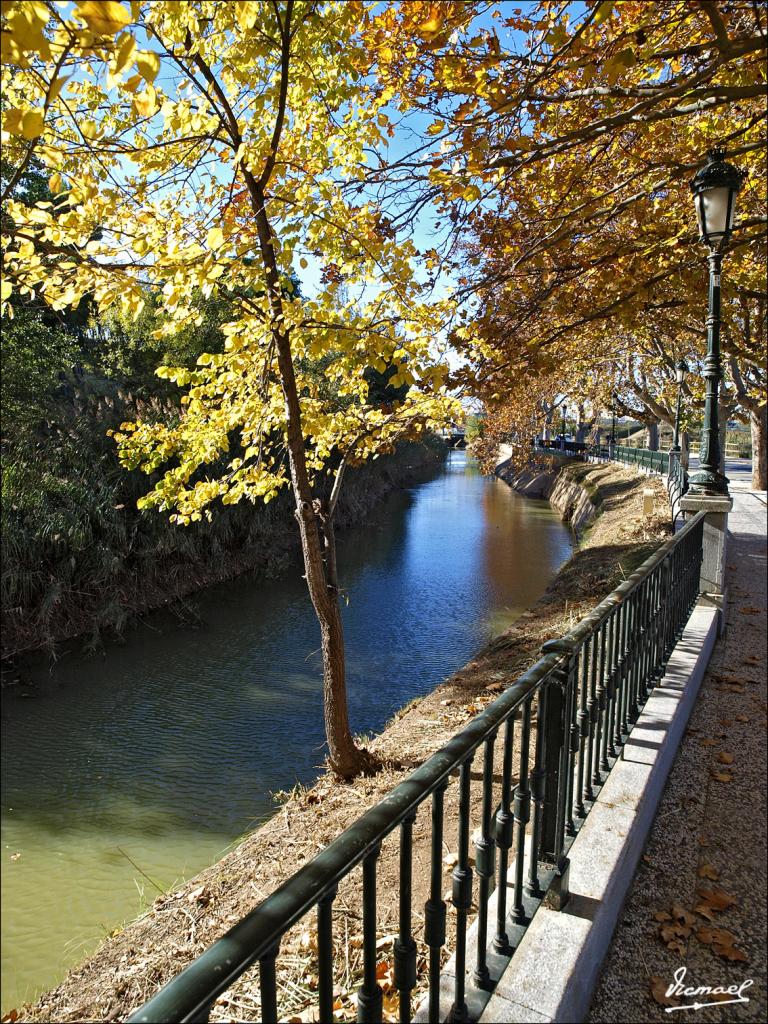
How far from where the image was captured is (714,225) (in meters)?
5.74

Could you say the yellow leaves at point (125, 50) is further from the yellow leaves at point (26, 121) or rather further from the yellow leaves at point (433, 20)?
the yellow leaves at point (433, 20)

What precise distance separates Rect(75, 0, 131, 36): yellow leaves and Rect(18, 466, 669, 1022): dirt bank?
11.7 feet

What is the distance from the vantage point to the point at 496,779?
19.1 feet

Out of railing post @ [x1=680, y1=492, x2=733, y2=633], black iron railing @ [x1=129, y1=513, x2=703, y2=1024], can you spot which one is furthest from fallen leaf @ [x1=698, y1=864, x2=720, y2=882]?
railing post @ [x1=680, y1=492, x2=733, y2=633]

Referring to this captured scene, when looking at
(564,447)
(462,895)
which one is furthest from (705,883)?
(564,447)

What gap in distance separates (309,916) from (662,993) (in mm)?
2630

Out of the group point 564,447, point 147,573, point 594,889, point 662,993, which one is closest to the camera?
point 662,993

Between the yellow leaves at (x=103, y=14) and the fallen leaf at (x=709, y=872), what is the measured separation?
13.2 feet

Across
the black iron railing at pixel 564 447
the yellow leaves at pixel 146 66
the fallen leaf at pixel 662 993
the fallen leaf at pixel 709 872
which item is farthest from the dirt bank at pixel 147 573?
the black iron railing at pixel 564 447

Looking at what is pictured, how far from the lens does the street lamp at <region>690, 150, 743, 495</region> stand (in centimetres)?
559

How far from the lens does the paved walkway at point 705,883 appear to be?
260 centimetres

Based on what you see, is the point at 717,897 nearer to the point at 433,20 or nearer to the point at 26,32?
the point at 26,32

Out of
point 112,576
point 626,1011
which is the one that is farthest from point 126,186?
point 112,576

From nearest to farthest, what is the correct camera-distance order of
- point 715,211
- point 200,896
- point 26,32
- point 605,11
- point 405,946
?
point 26,32 < point 405,946 < point 605,11 < point 200,896 < point 715,211
